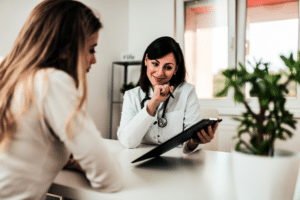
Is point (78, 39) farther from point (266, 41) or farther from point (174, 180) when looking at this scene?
point (266, 41)

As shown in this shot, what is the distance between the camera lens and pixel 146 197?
56cm

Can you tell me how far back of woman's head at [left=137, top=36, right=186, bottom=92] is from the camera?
4.71ft

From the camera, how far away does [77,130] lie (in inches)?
20.4

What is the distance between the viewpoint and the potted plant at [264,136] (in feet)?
1.39

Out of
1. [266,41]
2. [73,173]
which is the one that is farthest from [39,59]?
[266,41]

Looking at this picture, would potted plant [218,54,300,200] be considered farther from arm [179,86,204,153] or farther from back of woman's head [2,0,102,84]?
arm [179,86,204,153]

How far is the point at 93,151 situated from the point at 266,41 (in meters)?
2.90

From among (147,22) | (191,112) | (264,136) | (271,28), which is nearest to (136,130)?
(191,112)

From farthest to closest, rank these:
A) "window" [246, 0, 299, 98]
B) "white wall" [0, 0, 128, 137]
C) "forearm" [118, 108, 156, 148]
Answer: "white wall" [0, 0, 128, 137] → "window" [246, 0, 299, 98] → "forearm" [118, 108, 156, 148]

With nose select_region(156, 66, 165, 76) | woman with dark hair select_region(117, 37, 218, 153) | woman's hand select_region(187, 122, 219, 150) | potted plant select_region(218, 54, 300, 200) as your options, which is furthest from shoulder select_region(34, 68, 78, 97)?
nose select_region(156, 66, 165, 76)

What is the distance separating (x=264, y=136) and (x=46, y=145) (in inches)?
20.5

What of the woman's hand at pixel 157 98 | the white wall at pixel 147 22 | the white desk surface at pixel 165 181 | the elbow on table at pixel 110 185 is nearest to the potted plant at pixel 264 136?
the white desk surface at pixel 165 181

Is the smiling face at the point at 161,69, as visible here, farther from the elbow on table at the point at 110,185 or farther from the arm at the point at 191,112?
the elbow on table at the point at 110,185

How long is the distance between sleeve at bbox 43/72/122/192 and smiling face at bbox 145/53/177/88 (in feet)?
3.07
